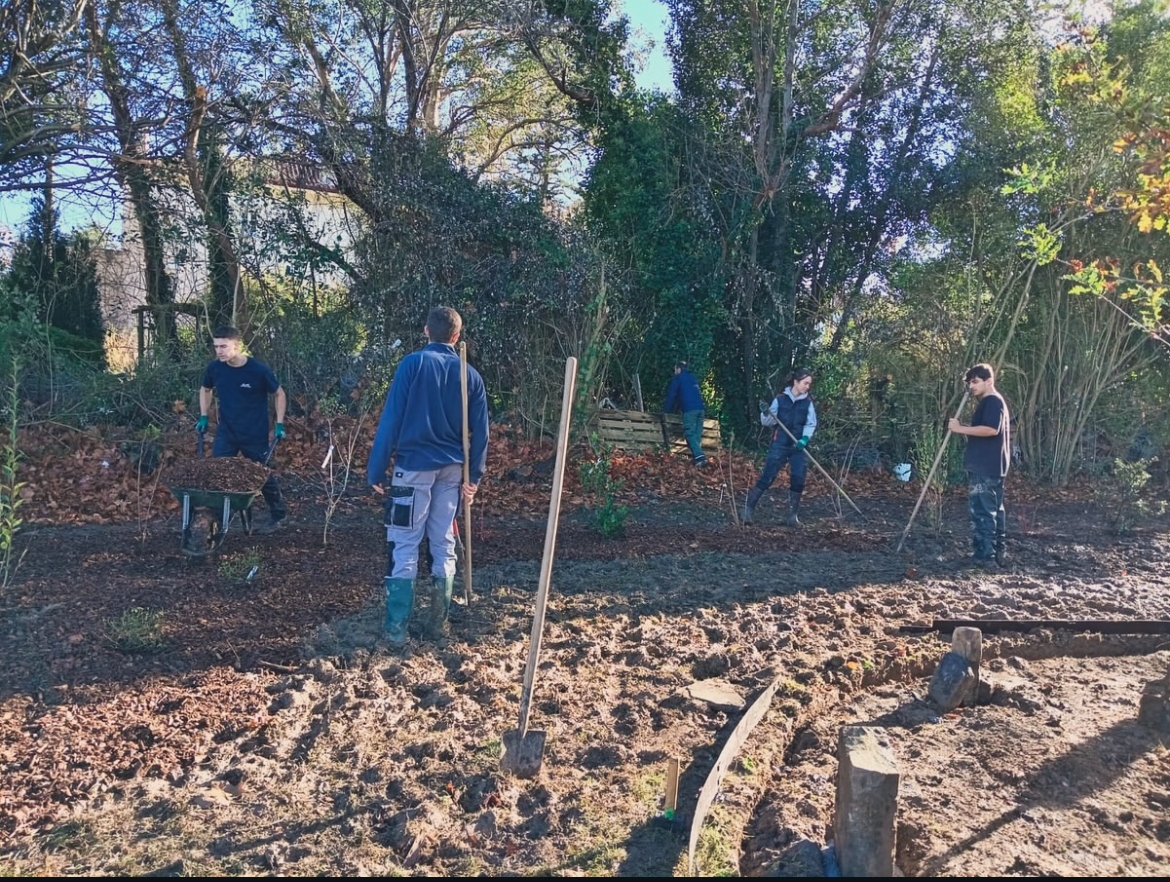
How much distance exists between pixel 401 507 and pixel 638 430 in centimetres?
765

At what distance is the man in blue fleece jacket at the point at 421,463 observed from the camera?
15.7 ft

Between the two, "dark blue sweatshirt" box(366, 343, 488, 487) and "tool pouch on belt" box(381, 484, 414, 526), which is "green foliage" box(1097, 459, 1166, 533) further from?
"tool pouch on belt" box(381, 484, 414, 526)

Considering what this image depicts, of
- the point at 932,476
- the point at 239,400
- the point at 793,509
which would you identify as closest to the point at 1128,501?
the point at 932,476

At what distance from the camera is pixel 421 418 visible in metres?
4.79

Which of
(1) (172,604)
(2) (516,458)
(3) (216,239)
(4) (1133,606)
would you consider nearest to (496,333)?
Result: (2) (516,458)

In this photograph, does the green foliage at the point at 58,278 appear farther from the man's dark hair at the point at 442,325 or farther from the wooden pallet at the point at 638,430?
the man's dark hair at the point at 442,325

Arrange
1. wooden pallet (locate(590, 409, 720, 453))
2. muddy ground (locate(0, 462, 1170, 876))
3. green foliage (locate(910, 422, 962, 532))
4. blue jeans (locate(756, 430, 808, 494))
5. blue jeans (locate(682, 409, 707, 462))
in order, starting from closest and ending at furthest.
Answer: muddy ground (locate(0, 462, 1170, 876)) → green foliage (locate(910, 422, 962, 532)) → blue jeans (locate(756, 430, 808, 494)) → wooden pallet (locate(590, 409, 720, 453)) → blue jeans (locate(682, 409, 707, 462))


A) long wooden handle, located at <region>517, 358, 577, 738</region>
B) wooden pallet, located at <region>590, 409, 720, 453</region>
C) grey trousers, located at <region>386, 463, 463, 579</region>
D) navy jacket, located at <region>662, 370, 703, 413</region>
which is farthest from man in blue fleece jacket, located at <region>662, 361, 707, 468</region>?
long wooden handle, located at <region>517, 358, 577, 738</region>

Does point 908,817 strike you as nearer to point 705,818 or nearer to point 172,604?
point 705,818

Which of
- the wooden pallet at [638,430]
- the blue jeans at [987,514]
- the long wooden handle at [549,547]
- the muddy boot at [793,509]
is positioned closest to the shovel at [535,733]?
the long wooden handle at [549,547]

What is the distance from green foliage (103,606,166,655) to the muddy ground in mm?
13

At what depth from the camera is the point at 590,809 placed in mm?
3168

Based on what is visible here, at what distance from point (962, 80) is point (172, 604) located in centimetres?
1335

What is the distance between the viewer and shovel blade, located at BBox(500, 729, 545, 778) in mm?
3406
